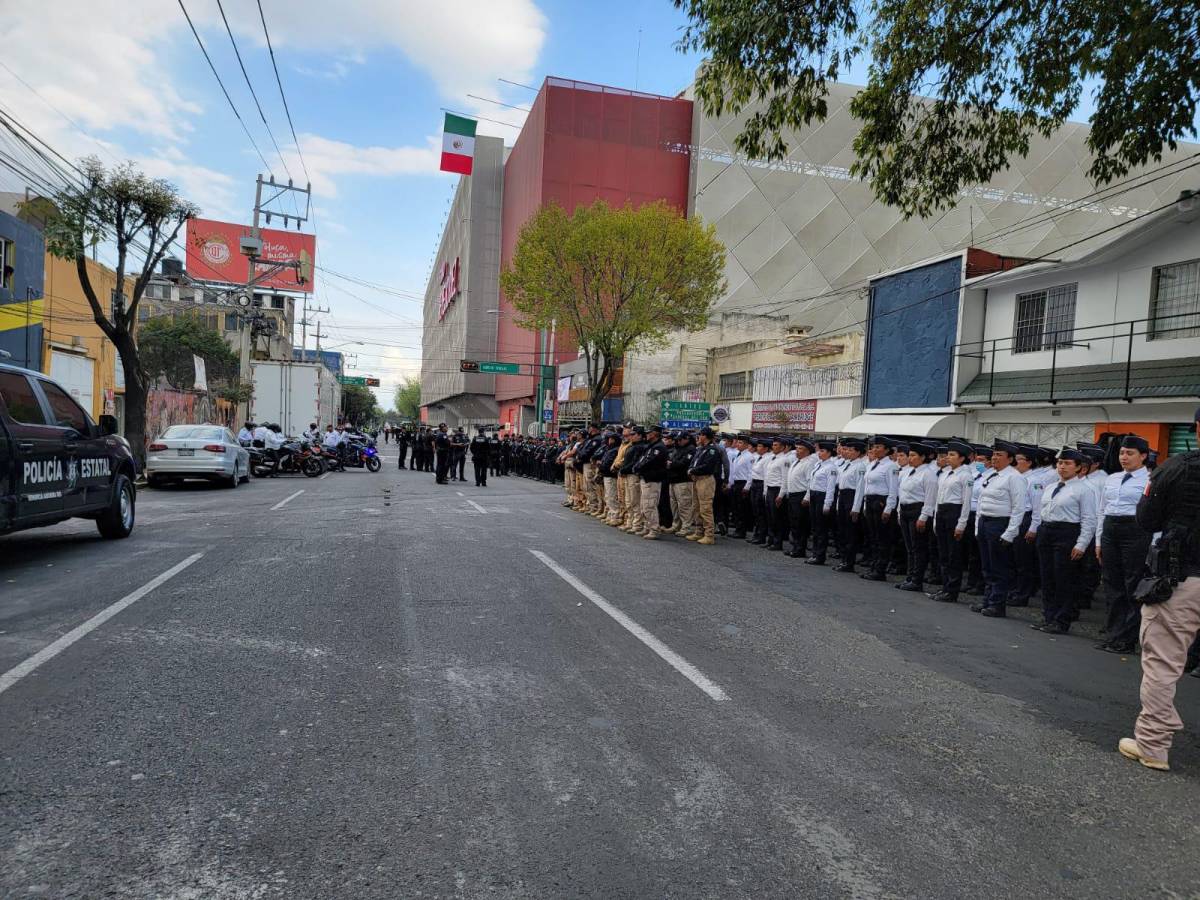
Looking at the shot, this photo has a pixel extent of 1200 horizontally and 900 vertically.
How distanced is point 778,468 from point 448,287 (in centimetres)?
7760

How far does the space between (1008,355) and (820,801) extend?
16928mm

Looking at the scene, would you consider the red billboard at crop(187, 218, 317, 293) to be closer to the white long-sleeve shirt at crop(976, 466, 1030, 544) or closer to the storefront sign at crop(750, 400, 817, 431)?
the storefront sign at crop(750, 400, 817, 431)

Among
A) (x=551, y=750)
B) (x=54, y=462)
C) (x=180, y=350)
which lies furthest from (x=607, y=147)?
(x=551, y=750)

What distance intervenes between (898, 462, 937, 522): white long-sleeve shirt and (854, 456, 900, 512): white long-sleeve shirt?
12.7 inches

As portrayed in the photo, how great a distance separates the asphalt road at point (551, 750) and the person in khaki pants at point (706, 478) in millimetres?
5133

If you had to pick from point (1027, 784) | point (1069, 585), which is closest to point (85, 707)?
point (1027, 784)

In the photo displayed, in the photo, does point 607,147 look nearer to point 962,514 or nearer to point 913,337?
point 913,337

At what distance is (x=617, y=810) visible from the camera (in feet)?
10.7

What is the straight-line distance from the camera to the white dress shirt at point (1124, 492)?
7.02 metres

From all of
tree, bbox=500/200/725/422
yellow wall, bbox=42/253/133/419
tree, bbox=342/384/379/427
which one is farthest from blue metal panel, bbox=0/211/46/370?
tree, bbox=342/384/379/427

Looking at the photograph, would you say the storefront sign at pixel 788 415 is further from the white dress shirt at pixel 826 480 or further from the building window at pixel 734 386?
the white dress shirt at pixel 826 480

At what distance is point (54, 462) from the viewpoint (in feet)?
26.5

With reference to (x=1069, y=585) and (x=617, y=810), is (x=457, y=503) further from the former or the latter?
(x=617, y=810)

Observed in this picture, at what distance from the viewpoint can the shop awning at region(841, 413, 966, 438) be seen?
736 inches
